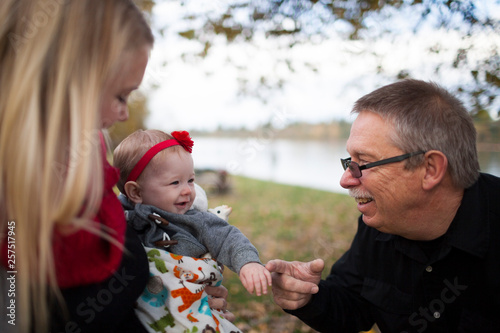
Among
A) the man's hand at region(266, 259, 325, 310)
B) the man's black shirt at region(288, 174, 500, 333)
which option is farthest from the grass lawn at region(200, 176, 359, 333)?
the man's hand at region(266, 259, 325, 310)

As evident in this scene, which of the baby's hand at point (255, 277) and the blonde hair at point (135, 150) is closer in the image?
the baby's hand at point (255, 277)

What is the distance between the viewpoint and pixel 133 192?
2.12m

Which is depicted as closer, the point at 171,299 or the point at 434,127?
the point at 171,299

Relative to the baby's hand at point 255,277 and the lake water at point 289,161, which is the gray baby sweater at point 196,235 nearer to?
the baby's hand at point 255,277

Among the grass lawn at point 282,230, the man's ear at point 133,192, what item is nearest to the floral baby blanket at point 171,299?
the man's ear at point 133,192

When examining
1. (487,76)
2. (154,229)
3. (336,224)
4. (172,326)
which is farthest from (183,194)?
(336,224)

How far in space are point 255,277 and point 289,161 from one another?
33.3m

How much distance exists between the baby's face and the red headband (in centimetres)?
3

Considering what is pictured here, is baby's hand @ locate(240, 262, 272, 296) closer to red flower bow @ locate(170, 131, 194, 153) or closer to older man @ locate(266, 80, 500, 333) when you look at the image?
older man @ locate(266, 80, 500, 333)

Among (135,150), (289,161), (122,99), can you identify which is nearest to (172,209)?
(135,150)

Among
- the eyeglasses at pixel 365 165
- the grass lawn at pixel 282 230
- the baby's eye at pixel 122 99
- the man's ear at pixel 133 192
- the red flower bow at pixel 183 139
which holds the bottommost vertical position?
the grass lawn at pixel 282 230

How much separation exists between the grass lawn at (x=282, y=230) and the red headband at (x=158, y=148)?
365cm

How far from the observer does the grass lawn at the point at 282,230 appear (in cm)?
550

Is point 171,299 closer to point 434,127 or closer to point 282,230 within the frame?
point 434,127
